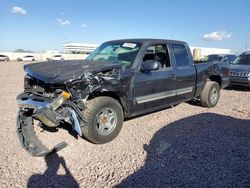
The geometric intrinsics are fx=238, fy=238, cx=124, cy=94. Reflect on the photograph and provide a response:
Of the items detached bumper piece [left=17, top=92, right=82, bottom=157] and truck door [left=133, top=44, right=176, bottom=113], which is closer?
detached bumper piece [left=17, top=92, right=82, bottom=157]

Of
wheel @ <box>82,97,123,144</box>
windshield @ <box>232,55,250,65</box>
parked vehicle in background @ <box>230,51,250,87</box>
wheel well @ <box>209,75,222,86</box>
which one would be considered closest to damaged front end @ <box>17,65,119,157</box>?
wheel @ <box>82,97,123,144</box>

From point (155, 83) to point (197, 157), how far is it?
181 centimetres

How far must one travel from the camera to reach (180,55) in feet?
19.4

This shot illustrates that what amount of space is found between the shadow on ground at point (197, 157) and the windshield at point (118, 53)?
Answer: 5.41ft

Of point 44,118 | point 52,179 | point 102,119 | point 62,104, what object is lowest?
point 52,179

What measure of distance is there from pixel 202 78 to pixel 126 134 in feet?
10.1

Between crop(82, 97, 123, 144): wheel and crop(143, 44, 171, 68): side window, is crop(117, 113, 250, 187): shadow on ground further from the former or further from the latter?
crop(143, 44, 171, 68): side window

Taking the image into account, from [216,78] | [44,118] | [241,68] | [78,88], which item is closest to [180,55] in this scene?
[216,78]

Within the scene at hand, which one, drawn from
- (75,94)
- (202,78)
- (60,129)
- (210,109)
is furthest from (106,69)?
(210,109)

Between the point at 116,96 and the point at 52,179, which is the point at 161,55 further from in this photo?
the point at 52,179

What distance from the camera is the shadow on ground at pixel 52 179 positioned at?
3.00m

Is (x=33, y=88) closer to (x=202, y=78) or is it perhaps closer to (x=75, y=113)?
(x=75, y=113)

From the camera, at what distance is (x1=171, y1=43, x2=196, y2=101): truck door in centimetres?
571

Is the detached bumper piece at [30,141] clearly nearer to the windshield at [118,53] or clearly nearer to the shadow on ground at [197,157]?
the shadow on ground at [197,157]
